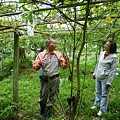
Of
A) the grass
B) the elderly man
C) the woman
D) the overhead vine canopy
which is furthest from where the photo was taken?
the grass

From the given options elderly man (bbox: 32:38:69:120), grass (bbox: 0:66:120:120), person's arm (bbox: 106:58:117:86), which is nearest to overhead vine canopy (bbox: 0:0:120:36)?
elderly man (bbox: 32:38:69:120)

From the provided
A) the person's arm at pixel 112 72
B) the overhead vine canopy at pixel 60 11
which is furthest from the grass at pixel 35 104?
the overhead vine canopy at pixel 60 11

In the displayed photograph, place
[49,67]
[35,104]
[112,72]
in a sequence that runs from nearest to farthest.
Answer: [49,67] < [112,72] < [35,104]

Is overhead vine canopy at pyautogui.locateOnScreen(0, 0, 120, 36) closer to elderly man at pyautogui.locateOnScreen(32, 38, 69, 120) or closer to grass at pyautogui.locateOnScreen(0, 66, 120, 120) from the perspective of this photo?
elderly man at pyautogui.locateOnScreen(32, 38, 69, 120)

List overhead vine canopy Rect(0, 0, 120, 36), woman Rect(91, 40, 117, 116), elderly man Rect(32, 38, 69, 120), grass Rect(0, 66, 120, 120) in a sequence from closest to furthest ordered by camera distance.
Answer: overhead vine canopy Rect(0, 0, 120, 36) < elderly man Rect(32, 38, 69, 120) < woman Rect(91, 40, 117, 116) < grass Rect(0, 66, 120, 120)

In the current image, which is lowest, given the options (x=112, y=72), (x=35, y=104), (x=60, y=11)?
(x=35, y=104)

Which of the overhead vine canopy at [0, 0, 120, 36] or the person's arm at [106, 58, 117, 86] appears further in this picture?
the person's arm at [106, 58, 117, 86]

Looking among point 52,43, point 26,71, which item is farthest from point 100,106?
point 26,71

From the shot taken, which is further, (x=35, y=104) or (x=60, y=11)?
(x=35, y=104)

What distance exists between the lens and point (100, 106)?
12.4 feet

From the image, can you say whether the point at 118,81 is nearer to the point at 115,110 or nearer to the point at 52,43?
the point at 115,110

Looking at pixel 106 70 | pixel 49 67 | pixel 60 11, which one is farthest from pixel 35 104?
pixel 60 11

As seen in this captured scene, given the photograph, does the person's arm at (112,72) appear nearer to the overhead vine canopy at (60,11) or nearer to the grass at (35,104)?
the grass at (35,104)

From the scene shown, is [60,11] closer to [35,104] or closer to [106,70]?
[106,70]
